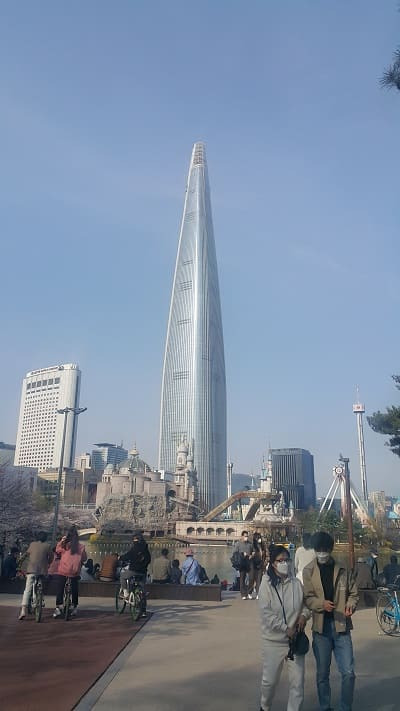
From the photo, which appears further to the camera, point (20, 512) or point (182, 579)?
point (20, 512)

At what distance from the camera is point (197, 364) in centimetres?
16438

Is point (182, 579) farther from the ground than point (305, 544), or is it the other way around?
point (305, 544)

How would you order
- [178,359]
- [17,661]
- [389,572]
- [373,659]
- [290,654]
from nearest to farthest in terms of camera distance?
[290,654]
[17,661]
[373,659]
[389,572]
[178,359]

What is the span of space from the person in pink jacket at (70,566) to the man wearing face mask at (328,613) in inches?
254

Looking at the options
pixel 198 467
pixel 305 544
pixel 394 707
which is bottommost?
pixel 394 707

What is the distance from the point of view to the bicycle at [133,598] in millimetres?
11047

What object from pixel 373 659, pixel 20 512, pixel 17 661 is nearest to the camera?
pixel 17 661

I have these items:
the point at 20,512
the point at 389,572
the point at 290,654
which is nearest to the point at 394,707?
the point at 290,654

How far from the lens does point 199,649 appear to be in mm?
8711

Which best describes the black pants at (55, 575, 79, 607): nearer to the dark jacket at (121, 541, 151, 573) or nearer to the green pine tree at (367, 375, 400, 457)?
the dark jacket at (121, 541, 151, 573)

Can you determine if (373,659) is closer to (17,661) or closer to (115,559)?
(17,661)

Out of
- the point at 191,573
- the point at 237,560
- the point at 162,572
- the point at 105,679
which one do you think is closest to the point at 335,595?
the point at 105,679

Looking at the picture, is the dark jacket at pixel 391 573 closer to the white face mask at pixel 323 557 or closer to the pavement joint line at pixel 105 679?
the pavement joint line at pixel 105 679

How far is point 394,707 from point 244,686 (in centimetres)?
179
